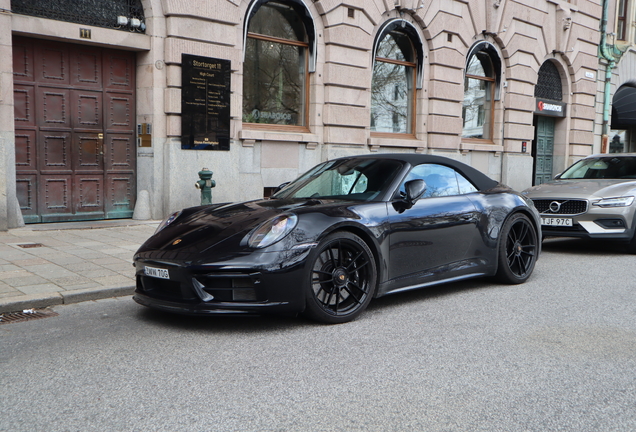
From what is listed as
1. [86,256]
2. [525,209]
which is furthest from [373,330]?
[86,256]

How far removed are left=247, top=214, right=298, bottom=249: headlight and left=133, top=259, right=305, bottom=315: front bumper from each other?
23 centimetres

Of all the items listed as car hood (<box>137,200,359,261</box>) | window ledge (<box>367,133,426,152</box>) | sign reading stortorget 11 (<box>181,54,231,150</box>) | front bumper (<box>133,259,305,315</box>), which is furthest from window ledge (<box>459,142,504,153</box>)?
front bumper (<box>133,259,305,315</box>)

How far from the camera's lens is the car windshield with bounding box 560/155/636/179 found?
10.0 m

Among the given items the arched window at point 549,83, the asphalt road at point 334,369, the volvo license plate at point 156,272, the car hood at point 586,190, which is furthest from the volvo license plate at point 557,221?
the arched window at point 549,83

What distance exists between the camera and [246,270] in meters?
4.56

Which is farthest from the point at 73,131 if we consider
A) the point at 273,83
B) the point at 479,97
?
the point at 479,97

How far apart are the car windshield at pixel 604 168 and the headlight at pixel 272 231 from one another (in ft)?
23.2

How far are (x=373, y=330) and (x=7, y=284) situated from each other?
3.62 meters

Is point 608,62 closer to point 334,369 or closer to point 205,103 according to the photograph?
point 205,103

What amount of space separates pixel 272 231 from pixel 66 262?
3.61 metres

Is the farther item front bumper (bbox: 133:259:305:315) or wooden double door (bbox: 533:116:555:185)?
wooden double door (bbox: 533:116:555:185)

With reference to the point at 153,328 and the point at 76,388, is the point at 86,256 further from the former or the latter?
the point at 76,388

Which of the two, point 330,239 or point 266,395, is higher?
point 330,239

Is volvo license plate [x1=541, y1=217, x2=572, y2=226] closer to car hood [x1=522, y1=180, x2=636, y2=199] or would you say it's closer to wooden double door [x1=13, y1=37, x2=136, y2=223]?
car hood [x1=522, y1=180, x2=636, y2=199]
